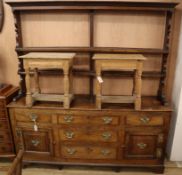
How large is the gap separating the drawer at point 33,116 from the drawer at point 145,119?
A: 77 centimetres

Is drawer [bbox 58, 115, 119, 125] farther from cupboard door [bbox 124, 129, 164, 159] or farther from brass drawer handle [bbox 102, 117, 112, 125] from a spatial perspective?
cupboard door [bbox 124, 129, 164, 159]

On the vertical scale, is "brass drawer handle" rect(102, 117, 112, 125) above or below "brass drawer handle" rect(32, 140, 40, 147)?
above

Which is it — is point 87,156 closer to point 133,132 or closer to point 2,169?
point 133,132

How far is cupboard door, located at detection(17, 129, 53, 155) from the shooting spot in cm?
197

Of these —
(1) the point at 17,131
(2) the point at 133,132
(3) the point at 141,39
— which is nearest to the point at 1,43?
(1) the point at 17,131

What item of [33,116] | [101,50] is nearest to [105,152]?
[33,116]

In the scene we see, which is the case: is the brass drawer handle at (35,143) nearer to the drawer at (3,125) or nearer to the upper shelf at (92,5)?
the drawer at (3,125)

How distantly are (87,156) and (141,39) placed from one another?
52.0 inches

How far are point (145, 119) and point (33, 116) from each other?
1071mm

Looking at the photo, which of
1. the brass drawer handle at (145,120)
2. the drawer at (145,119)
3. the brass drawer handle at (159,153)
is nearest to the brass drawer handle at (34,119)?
the drawer at (145,119)

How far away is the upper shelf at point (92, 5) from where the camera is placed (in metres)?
1.80

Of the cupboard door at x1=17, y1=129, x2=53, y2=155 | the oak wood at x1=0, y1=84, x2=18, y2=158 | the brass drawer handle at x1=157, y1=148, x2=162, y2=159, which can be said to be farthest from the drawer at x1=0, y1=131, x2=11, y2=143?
the brass drawer handle at x1=157, y1=148, x2=162, y2=159

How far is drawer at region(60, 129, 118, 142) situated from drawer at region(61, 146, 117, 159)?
0.35ft

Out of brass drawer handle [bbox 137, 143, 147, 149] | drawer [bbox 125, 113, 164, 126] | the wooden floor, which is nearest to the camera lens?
drawer [bbox 125, 113, 164, 126]
